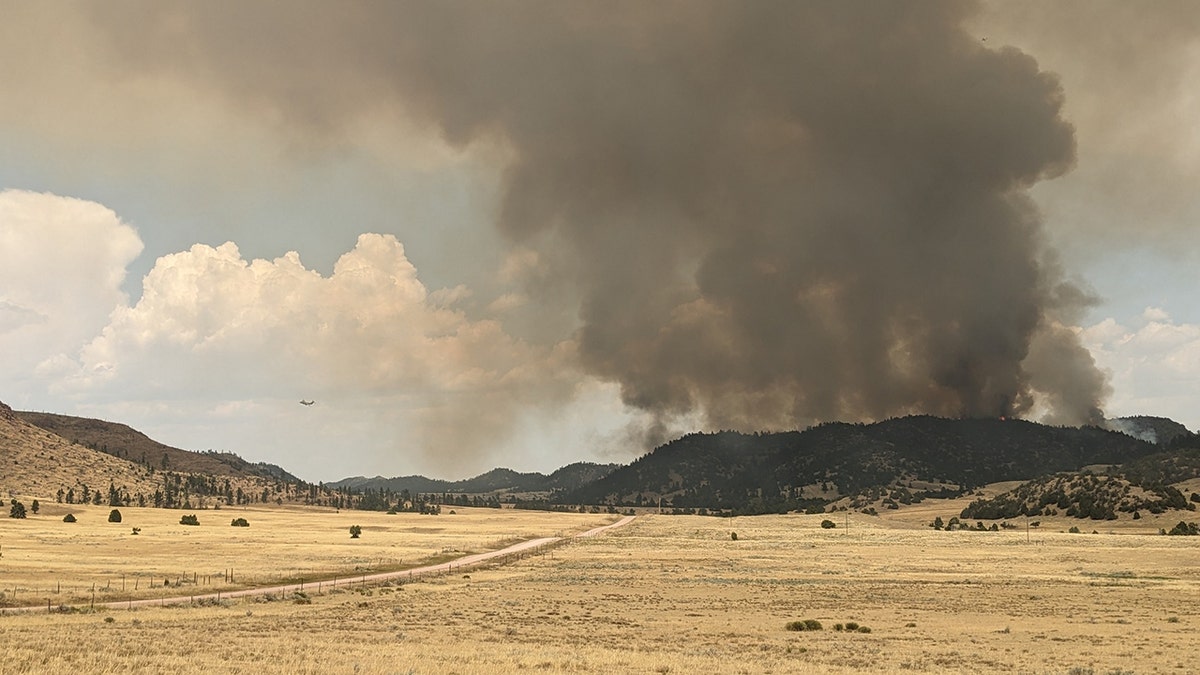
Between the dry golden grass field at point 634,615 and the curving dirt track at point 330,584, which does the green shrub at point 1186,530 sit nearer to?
the dry golden grass field at point 634,615

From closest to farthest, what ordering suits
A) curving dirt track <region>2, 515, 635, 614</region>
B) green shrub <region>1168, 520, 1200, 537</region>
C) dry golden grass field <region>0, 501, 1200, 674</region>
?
dry golden grass field <region>0, 501, 1200, 674</region>
curving dirt track <region>2, 515, 635, 614</region>
green shrub <region>1168, 520, 1200, 537</region>

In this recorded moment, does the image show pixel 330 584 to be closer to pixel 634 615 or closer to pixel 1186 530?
pixel 634 615

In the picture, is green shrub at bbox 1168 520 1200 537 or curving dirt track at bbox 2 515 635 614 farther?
green shrub at bbox 1168 520 1200 537

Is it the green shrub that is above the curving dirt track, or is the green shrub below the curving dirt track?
above

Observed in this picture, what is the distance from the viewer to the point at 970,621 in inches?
2048

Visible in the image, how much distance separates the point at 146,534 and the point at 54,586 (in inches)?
3164

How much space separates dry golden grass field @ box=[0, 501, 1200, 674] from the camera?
3553cm

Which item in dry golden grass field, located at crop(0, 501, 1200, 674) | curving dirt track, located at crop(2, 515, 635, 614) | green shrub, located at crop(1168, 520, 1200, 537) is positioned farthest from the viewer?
green shrub, located at crop(1168, 520, 1200, 537)

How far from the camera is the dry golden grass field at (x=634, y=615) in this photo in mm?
35531

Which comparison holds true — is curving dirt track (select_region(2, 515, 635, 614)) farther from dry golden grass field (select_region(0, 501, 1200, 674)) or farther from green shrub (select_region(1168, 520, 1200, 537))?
green shrub (select_region(1168, 520, 1200, 537))

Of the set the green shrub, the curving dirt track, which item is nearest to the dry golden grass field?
the curving dirt track

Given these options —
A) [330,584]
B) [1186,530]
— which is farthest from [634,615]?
[1186,530]

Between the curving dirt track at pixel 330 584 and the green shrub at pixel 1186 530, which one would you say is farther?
the green shrub at pixel 1186 530

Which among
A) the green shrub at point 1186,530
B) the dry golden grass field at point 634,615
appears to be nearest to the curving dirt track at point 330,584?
the dry golden grass field at point 634,615
